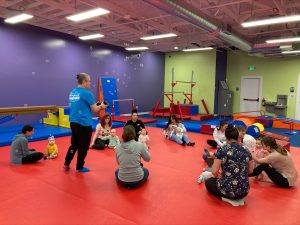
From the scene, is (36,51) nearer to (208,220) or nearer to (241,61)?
(208,220)

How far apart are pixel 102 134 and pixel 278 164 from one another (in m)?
3.80

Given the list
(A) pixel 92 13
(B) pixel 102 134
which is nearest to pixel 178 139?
(B) pixel 102 134

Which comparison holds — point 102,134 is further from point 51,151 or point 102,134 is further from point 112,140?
point 51,151

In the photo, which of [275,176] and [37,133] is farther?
[37,133]

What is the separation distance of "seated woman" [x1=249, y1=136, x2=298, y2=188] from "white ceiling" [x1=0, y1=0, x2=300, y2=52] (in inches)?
130

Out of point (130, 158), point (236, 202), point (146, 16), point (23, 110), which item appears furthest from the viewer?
point (146, 16)

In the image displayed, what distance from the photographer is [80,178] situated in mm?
3768

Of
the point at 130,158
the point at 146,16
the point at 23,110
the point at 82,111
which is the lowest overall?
the point at 130,158

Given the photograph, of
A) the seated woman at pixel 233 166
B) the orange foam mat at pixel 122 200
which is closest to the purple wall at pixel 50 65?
the orange foam mat at pixel 122 200

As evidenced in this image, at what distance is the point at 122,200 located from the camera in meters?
3.04

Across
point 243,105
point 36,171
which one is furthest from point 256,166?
point 243,105

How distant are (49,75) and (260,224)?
8.41 metres

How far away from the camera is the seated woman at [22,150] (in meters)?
4.26

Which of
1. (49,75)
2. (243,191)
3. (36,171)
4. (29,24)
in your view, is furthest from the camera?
(49,75)
